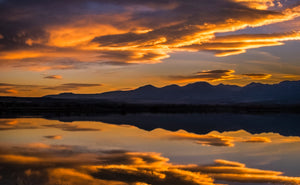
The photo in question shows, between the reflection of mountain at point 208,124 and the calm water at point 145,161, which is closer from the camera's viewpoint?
the calm water at point 145,161

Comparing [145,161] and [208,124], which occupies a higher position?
[208,124]

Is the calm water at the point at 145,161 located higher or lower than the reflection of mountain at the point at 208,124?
lower

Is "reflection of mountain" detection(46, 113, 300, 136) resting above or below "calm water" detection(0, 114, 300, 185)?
above

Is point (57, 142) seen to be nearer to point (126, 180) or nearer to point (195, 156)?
point (195, 156)

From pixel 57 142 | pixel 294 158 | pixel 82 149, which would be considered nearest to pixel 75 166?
pixel 82 149

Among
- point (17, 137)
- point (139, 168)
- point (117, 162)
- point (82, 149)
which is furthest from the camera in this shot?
point (17, 137)

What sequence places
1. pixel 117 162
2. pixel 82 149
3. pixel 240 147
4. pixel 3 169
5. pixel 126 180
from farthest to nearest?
pixel 240 147
pixel 82 149
pixel 117 162
pixel 3 169
pixel 126 180

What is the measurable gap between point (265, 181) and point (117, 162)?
4739 mm

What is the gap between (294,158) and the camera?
564 inches

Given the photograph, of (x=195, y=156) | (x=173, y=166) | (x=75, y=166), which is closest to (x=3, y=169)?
(x=75, y=166)

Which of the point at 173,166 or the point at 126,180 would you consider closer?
the point at 126,180

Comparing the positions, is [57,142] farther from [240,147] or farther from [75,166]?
[240,147]

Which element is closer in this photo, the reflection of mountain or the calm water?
the calm water

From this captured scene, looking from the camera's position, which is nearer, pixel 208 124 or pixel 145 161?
pixel 145 161
